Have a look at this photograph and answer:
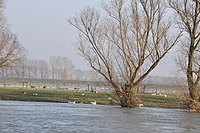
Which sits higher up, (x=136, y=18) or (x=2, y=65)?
(x=136, y=18)

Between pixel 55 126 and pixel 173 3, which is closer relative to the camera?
pixel 55 126

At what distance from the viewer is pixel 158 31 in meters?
41.3

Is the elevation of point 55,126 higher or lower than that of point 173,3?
lower

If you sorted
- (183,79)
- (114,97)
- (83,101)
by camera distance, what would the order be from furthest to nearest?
(83,101), (114,97), (183,79)

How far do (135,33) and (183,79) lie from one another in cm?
681

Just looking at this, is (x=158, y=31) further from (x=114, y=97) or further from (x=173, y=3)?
(x=114, y=97)

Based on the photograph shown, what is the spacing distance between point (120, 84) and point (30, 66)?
425ft

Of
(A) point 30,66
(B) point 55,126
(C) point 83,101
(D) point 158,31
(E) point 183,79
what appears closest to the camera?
(B) point 55,126

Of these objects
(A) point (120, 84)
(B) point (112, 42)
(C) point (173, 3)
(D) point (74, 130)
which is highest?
(C) point (173, 3)

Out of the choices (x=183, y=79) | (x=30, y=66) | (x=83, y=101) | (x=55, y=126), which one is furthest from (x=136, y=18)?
(x=30, y=66)

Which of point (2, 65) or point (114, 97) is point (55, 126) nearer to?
point (114, 97)

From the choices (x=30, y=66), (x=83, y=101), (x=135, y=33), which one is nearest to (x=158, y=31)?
(x=135, y=33)

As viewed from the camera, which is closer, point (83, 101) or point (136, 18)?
point (136, 18)

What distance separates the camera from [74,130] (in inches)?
840
